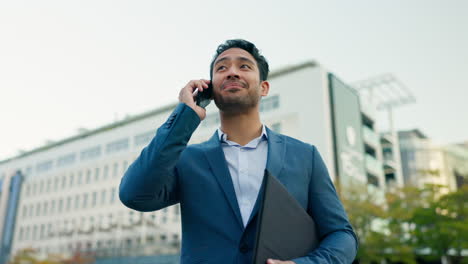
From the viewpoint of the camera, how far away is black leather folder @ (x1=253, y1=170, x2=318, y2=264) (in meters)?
1.58

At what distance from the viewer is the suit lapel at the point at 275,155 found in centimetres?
198

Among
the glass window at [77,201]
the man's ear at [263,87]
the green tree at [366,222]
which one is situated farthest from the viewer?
the glass window at [77,201]

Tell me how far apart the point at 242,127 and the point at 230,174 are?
0.94 feet

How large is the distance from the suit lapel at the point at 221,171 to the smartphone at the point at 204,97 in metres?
0.20

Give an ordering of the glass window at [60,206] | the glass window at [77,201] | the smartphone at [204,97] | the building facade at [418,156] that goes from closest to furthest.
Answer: the smartphone at [204,97] → the glass window at [77,201] → the glass window at [60,206] → the building facade at [418,156]

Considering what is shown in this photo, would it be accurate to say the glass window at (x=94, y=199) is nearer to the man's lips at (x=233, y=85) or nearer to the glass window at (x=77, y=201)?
the glass window at (x=77, y=201)

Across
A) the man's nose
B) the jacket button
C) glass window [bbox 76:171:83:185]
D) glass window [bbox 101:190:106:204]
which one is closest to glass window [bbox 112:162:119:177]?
glass window [bbox 101:190:106:204]

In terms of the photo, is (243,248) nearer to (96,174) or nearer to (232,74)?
(232,74)

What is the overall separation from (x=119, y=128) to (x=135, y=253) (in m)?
13.1

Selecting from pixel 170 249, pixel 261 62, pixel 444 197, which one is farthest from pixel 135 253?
pixel 261 62

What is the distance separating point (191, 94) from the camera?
6.61 feet

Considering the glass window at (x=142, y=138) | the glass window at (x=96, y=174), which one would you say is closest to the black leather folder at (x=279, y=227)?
the glass window at (x=142, y=138)

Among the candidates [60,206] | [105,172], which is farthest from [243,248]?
[60,206]

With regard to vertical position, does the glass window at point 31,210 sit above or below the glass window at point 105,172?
below
